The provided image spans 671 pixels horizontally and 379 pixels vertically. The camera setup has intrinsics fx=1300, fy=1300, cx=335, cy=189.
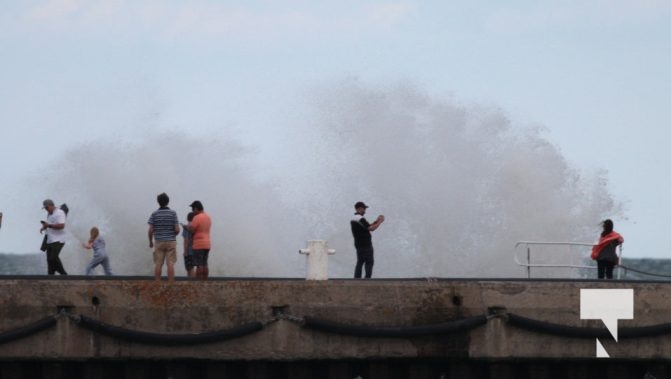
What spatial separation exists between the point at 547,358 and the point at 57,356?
19.7ft

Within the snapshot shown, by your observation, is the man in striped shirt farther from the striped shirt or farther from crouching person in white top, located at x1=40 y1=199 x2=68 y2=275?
crouching person in white top, located at x1=40 y1=199 x2=68 y2=275

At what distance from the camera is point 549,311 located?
1617 centimetres

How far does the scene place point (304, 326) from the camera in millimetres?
15766

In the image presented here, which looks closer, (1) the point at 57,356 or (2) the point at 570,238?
(1) the point at 57,356

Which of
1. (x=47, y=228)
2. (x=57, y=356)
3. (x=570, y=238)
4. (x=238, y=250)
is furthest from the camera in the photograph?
(x=238, y=250)

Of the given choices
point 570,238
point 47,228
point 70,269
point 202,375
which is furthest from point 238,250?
point 202,375

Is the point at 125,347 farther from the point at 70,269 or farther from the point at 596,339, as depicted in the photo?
the point at 70,269

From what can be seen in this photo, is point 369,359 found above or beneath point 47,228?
beneath

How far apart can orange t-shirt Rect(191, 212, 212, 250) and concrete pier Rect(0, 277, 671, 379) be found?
11.9 feet

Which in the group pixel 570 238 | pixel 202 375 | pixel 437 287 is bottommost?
pixel 202 375

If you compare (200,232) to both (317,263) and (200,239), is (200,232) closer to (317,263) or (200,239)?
(200,239)

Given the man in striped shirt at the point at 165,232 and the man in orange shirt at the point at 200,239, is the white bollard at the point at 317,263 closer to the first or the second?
the man in striped shirt at the point at 165,232

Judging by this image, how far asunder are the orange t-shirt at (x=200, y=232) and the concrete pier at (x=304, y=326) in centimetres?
363

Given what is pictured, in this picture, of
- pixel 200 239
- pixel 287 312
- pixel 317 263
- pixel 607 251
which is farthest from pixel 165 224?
pixel 607 251
